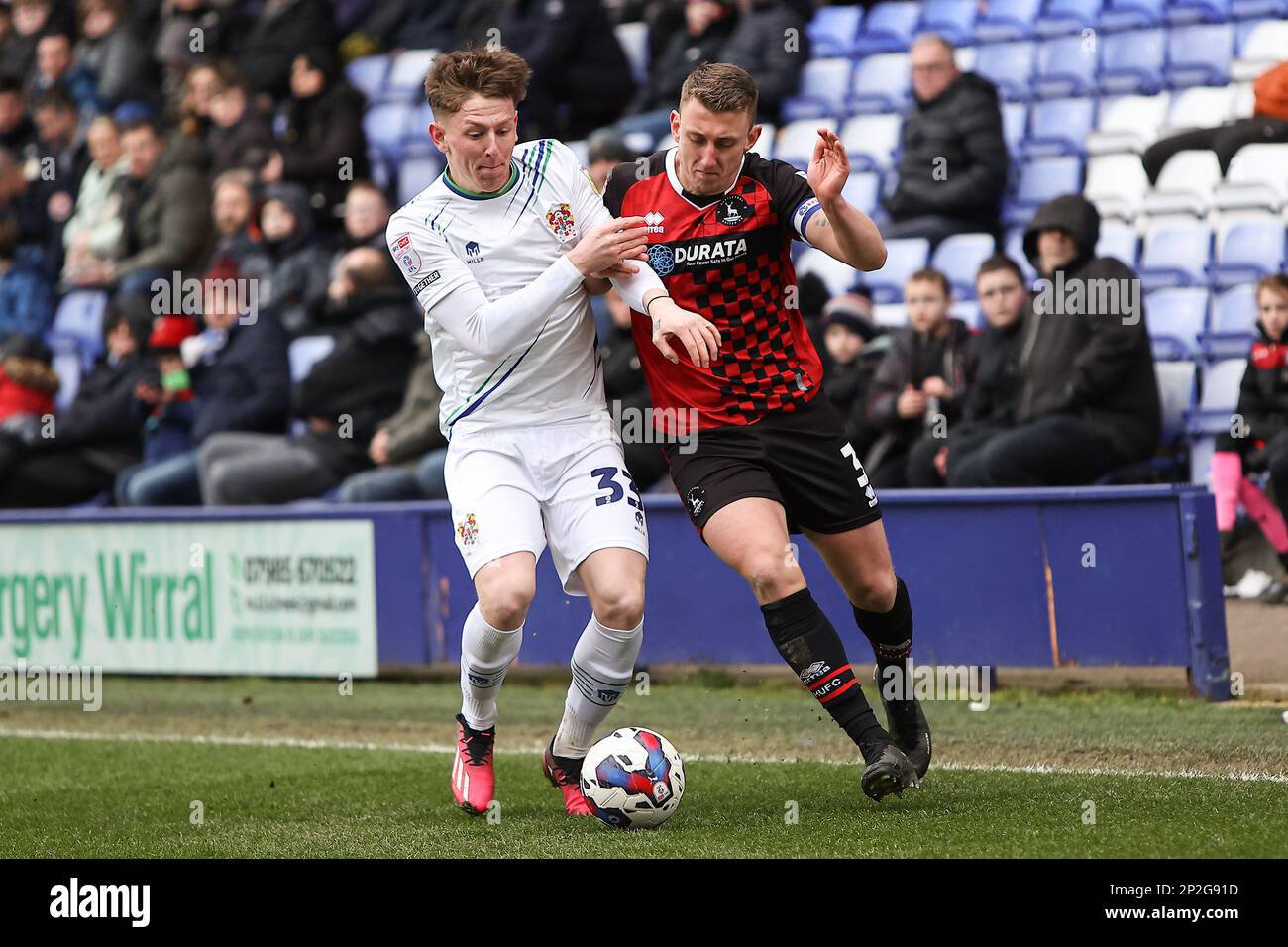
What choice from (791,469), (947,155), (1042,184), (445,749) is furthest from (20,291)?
(791,469)

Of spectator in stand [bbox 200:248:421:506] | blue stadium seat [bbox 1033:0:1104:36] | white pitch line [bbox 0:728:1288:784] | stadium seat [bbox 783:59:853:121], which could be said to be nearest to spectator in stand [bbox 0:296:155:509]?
spectator in stand [bbox 200:248:421:506]

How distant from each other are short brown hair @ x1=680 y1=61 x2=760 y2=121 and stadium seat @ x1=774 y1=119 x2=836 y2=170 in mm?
6967

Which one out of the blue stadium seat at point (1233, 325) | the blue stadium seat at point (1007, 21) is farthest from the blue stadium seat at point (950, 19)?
the blue stadium seat at point (1233, 325)

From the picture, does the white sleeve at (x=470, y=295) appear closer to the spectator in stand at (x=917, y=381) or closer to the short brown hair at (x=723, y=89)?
the short brown hair at (x=723, y=89)

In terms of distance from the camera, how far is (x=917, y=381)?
33.6ft

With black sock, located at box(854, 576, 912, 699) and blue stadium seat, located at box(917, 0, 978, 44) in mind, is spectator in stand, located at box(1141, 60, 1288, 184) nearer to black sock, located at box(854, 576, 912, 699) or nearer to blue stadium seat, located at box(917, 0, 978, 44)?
blue stadium seat, located at box(917, 0, 978, 44)

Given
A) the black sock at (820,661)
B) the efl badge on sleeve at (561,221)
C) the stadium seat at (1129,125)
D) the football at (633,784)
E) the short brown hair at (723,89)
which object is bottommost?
the football at (633,784)

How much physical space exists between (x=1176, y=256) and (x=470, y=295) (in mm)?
6494

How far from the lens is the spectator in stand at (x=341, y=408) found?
469 inches

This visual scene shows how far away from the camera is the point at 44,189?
1678 centimetres

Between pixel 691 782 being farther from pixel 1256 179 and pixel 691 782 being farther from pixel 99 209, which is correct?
pixel 99 209

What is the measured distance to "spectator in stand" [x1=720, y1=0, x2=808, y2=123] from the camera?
13.1 m

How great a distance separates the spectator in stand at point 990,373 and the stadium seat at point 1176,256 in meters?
1.28

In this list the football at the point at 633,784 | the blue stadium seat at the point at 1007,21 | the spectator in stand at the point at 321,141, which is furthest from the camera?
the spectator in stand at the point at 321,141
